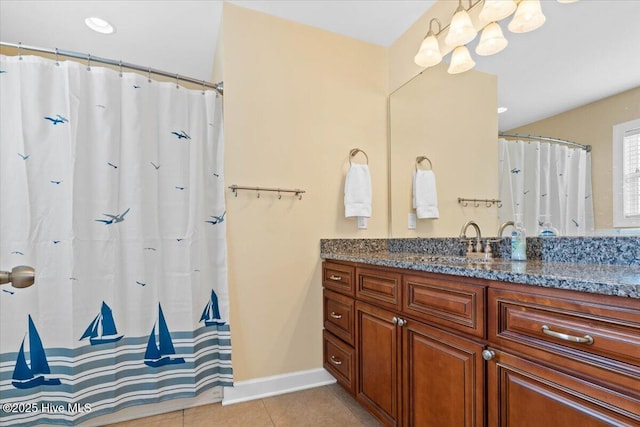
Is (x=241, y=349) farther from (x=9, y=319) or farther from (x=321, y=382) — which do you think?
(x=9, y=319)

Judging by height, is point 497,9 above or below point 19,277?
above

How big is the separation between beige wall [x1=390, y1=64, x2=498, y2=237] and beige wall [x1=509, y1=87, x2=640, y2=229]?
378 mm

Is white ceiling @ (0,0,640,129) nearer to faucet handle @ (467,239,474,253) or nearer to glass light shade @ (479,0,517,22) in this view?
glass light shade @ (479,0,517,22)

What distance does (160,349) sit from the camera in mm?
1726

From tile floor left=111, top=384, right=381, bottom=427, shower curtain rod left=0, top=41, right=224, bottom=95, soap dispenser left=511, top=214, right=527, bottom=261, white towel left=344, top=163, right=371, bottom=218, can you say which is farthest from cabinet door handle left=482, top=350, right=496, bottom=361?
shower curtain rod left=0, top=41, right=224, bottom=95

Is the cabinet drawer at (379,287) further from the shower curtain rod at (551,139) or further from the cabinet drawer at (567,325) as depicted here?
the shower curtain rod at (551,139)

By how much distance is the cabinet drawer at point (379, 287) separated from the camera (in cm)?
134

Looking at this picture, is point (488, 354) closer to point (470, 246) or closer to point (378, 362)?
point (378, 362)

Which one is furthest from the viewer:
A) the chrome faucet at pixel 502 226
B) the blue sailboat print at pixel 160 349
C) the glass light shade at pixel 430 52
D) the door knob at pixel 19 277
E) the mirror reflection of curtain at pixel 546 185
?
the glass light shade at pixel 430 52

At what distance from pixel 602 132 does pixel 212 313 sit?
203 centimetres

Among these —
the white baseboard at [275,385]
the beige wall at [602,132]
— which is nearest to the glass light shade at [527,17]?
the beige wall at [602,132]

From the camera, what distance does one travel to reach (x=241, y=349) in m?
1.86

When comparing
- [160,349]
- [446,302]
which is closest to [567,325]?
[446,302]

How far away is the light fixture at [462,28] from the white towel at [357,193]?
0.90 meters
